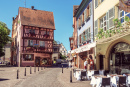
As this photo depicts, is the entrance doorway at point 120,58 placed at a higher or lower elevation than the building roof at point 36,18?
lower

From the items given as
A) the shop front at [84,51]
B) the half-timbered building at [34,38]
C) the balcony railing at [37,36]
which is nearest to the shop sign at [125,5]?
the shop front at [84,51]

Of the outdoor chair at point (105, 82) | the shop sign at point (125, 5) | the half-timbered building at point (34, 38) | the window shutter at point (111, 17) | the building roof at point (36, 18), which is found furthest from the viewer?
the building roof at point (36, 18)

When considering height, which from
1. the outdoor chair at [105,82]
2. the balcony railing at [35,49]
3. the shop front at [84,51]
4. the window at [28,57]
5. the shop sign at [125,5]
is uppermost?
the shop sign at [125,5]

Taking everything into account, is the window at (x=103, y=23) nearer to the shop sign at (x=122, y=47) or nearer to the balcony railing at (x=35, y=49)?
the shop sign at (x=122, y=47)

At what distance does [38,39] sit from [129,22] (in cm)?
3165

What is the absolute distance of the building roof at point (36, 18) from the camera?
40944 mm

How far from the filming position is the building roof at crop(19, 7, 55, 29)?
40.9 meters

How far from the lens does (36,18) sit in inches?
1693

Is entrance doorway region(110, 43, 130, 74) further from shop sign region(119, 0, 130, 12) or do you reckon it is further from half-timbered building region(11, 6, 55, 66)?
half-timbered building region(11, 6, 55, 66)

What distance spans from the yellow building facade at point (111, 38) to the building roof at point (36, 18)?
966 inches

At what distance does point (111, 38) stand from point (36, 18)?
3376cm

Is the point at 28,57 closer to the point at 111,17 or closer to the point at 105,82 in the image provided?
the point at 111,17

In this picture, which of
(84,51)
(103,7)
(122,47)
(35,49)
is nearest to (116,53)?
(122,47)

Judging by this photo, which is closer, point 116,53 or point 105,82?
point 105,82
